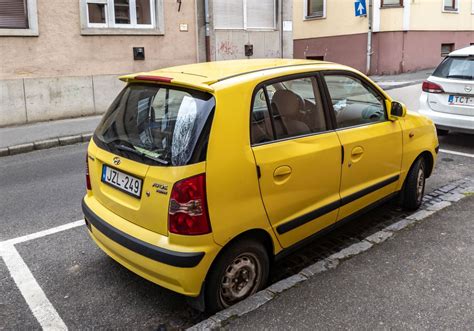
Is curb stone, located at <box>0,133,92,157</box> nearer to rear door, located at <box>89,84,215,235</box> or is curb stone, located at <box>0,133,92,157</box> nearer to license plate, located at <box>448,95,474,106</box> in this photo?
rear door, located at <box>89,84,215,235</box>

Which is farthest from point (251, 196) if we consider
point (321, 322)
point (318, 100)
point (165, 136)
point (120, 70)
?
point (120, 70)

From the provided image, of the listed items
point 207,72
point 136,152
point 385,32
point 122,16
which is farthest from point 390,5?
point 136,152

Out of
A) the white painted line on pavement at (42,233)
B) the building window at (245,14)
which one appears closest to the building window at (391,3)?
the building window at (245,14)

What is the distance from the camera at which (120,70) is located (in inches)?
487

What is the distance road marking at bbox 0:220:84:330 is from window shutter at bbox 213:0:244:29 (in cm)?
1021

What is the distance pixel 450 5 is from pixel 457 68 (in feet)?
49.7

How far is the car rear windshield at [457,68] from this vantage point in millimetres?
7703

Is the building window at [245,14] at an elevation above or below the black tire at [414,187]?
above

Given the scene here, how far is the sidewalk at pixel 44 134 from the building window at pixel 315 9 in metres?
13.3

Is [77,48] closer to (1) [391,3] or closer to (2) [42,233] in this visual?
(2) [42,233]

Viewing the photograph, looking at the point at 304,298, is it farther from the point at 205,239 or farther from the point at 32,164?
the point at 32,164

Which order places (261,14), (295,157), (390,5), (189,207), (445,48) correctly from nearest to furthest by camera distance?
1. (189,207)
2. (295,157)
3. (261,14)
4. (390,5)
5. (445,48)

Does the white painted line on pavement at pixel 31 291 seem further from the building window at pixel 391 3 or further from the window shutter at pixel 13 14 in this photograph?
the building window at pixel 391 3

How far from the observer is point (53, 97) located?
446 inches
